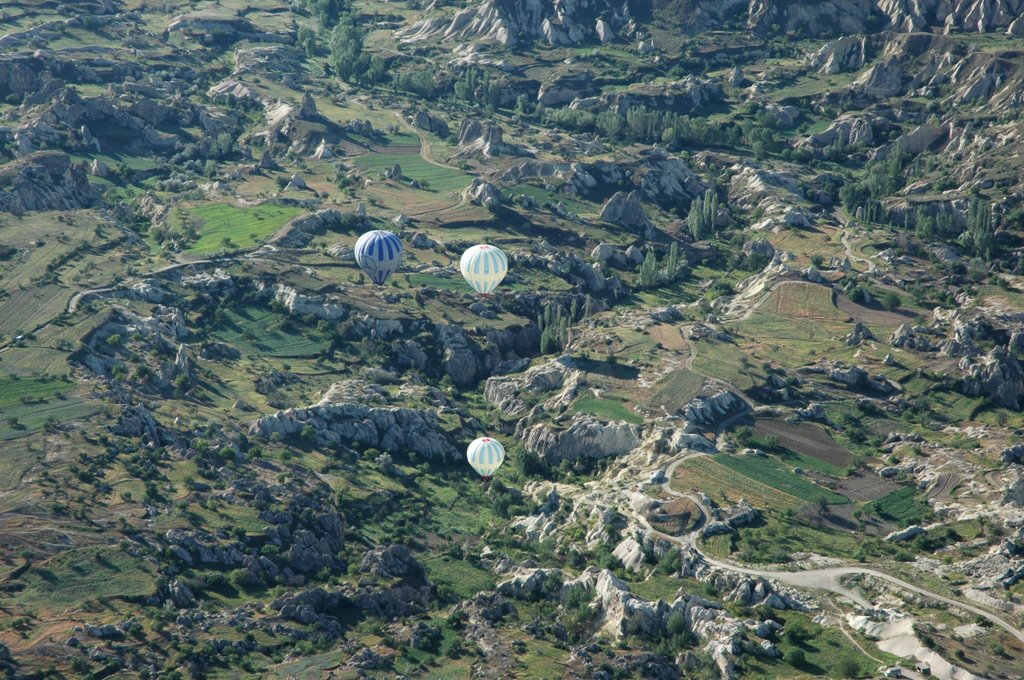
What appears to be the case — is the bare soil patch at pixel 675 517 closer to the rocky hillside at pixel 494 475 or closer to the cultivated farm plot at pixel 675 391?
the rocky hillside at pixel 494 475

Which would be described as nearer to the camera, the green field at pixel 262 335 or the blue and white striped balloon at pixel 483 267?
the green field at pixel 262 335

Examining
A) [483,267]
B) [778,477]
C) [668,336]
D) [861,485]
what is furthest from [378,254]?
[861,485]

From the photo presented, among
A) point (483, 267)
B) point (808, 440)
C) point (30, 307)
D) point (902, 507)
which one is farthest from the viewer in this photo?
point (483, 267)

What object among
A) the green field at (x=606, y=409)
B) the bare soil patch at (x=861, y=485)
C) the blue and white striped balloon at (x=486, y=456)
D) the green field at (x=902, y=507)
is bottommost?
the blue and white striped balloon at (x=486, y=456)

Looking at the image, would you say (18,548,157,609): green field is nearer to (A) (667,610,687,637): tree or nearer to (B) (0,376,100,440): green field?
(B) (0,376,100,440): green field

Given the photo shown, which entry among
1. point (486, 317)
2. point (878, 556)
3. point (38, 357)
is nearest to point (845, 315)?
point (486, 317)

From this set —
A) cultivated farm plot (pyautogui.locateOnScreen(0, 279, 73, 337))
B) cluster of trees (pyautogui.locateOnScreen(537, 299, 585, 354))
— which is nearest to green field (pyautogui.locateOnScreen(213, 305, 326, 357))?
cultivated farm plot (pyautogui.locateOnScreen(0, 279, 73, 337))

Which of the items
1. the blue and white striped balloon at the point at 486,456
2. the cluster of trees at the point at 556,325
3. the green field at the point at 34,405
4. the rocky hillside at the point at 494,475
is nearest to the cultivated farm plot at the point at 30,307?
the rocky hillside at the point at 494,475

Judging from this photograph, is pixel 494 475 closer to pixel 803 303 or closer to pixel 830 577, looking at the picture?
pixel 830 577
